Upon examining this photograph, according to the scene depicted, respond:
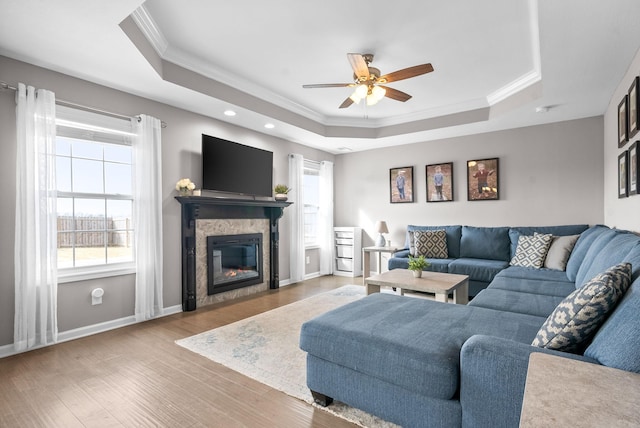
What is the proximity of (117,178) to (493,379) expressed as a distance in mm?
3745

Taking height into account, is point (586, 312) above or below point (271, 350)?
above

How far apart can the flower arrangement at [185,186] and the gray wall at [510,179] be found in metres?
3.46

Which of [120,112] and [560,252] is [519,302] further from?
[120,112]

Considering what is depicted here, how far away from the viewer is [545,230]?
452cm

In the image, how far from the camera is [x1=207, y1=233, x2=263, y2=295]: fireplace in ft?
14.3

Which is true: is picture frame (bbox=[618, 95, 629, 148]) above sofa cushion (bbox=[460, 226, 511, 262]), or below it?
above

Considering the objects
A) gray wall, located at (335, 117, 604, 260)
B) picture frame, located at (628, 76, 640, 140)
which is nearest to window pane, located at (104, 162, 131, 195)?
gray wall, located at (335, 117, 604, 260)

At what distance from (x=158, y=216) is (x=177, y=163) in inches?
27.9

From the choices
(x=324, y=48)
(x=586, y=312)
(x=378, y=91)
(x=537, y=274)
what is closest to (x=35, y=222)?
(x=324, y=48)

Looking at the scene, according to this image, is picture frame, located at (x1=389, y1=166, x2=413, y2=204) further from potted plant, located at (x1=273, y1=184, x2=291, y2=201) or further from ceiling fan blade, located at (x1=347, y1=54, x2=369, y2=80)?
ceiling fan blade, located at (x1=347, y1=54, x2=369, y2=80)

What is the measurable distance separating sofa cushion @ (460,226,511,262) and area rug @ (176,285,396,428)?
7.65 ft

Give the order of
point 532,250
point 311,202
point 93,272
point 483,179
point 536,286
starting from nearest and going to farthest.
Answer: point 536,286 → point 93,272 → point 532,250 → point 483,179 → point 311,202

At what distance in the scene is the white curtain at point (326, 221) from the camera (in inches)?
251

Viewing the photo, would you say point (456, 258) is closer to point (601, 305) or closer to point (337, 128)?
point (337, 128)
